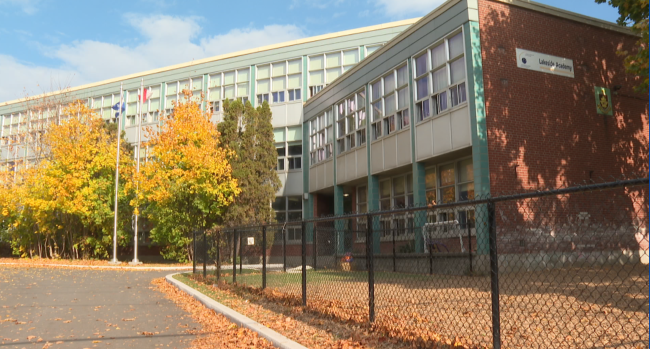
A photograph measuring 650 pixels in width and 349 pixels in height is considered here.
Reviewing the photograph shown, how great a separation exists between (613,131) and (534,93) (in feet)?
12.2

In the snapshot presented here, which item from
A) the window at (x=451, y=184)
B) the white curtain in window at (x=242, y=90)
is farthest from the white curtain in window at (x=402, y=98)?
the white curtain in window at (x=242, y=90)

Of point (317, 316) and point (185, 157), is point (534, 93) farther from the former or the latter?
point (185, 157)

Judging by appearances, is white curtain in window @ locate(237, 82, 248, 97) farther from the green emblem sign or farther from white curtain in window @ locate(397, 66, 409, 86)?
the green emblem sign

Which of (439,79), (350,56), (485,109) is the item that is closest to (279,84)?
(350,56)

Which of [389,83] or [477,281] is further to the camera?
[389,83]

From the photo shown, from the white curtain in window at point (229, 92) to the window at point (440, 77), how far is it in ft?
62.6

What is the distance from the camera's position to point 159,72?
131 feet

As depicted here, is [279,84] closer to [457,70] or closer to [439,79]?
[439,79]

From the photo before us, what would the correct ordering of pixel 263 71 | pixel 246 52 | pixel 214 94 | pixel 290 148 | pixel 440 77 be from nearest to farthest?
pixel 440 77 → pixel 290 148 → pixel 263 71 → pixel 246 52 → pixel 214 94

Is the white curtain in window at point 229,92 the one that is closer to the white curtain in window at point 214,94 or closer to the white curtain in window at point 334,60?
the white curtain in window at point 214,94

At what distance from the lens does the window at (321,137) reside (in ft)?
90.3

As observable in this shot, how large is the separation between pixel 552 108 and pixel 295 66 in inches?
797

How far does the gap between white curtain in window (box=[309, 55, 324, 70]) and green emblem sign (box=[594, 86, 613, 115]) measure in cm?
1856

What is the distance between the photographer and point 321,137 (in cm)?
2884
